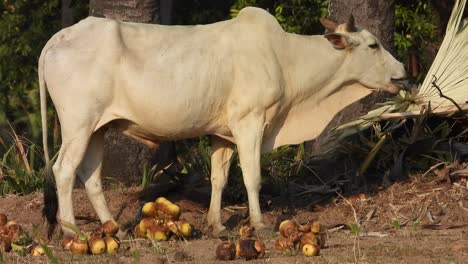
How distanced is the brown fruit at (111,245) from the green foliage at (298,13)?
6623 millimetres

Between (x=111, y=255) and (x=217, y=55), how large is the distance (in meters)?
2.03

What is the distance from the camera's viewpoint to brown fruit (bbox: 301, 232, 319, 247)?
8023 mm

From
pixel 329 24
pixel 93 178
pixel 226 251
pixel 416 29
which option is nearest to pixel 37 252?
pixel 93 178

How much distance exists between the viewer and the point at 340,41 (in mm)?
10070

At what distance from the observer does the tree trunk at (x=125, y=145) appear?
11203 millimetres

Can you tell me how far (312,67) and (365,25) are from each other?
1777 millimetres

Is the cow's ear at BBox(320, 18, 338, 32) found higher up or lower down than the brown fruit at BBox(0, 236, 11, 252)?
higher up

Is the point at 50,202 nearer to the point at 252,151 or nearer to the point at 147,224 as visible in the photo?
the point at 147,224

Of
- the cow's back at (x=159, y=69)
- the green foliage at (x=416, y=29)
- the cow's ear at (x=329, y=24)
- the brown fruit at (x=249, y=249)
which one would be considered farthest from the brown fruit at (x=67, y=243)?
the green foliage at (x=416, y=29)

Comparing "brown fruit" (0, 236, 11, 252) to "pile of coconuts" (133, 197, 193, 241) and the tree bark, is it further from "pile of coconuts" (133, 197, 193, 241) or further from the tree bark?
the tree bark

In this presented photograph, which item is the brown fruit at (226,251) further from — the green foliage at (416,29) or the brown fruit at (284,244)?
the green foliage at (416,29)

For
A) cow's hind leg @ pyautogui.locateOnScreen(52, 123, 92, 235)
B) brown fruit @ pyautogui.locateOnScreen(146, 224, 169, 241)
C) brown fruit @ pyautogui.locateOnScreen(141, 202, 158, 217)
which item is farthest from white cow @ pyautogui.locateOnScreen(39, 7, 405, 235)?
brown fruit @ pyautogui.locateOnScreen(146, 224, 169, 241)

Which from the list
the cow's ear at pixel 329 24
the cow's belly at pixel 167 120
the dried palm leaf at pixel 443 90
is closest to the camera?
the cow's belly at pixel 167 120

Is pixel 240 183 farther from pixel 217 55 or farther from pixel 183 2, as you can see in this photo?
pixel 183 2
